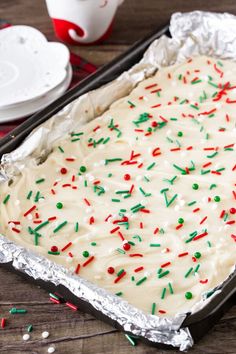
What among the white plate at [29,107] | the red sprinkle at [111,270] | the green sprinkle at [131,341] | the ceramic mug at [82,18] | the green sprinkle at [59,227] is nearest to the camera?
the green sprinkle at [131,341]

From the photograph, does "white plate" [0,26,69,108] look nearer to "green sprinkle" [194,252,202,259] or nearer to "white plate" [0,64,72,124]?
"white plate" [0,64,72,124]

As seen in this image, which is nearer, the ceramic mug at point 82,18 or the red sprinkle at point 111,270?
the red sprinkle at point 111,270

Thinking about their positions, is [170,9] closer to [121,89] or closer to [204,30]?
[204,30]

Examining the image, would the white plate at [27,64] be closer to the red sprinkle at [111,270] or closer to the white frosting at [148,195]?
the white frosting at [148,195]

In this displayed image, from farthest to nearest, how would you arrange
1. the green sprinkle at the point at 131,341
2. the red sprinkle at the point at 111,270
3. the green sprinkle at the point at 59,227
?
1. the green sprinkle at the point at 59,227
2. the red sprinkle at the point at 111,270
3. the green sprinkle at the point at 131,341

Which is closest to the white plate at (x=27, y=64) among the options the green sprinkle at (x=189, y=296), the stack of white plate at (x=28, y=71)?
the stack of white plate at (x=28, y=71)
